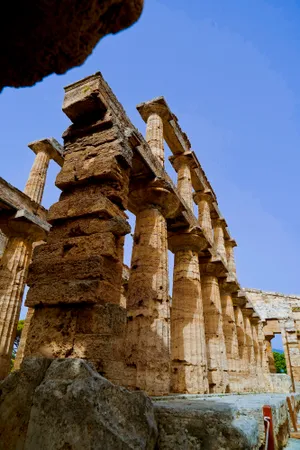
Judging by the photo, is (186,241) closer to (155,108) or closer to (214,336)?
(214,336)

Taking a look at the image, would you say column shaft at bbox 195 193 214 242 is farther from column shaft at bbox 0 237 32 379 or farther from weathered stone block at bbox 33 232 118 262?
weathered stone block at bbox 33 232 118 262

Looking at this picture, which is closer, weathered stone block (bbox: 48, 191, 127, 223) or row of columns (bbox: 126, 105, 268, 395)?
weathered stone block (bbox: 48, 191, 127, 223)

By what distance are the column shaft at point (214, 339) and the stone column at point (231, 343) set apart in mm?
2092

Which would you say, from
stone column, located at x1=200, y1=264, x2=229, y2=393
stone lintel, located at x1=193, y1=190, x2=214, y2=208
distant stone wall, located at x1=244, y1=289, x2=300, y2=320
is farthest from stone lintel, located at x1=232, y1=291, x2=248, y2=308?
distant stone wall, located at x1=244, y1=289, x2=300, y2=320

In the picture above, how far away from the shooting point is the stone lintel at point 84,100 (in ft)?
19.1

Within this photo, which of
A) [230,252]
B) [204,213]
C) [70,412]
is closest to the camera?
[70,412]

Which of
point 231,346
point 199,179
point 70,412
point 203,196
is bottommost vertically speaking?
point 70,412

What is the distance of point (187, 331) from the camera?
29.9 ft

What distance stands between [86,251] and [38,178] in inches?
480

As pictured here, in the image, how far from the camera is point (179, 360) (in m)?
8.70

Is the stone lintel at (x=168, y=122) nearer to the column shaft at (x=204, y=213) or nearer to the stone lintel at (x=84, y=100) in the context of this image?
the column shaft at (x=204, y=213)

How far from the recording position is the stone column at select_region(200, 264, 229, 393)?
1081 cm

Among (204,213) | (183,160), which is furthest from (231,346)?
(183,160)

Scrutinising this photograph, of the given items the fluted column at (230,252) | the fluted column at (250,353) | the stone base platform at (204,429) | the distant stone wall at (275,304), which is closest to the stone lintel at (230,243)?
the fluted column at (230,252)
